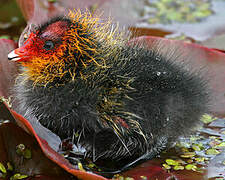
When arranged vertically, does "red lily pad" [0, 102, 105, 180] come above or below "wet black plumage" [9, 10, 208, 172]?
below

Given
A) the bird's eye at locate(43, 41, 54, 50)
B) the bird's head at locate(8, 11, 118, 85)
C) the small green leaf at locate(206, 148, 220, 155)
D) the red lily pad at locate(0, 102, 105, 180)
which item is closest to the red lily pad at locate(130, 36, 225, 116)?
the small green leaf at locate(206, 148, 220, 155)

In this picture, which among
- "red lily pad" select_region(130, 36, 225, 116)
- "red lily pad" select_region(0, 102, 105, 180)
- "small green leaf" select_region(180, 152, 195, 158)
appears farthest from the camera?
"red lily pad" select_region(130, 36, 225, 116)

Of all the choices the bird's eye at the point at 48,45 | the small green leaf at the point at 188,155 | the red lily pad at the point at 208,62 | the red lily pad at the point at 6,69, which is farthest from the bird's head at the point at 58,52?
the small green leaf at the point at 188,155

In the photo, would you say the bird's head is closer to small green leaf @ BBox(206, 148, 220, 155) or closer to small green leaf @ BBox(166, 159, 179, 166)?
small green leaf @ BBox(166, 159, 179, 166)

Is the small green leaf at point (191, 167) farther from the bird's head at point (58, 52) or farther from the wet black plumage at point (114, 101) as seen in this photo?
the bird's head at point (58, 52)

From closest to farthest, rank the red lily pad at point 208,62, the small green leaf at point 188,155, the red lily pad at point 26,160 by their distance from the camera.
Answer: the red lily pad at point 26,160 < the small green leaf at point 188,155 < the red lily pad at point 208,62

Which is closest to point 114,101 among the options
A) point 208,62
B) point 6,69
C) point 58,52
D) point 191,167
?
point 58,52

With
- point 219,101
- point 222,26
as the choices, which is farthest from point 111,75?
point 222,26

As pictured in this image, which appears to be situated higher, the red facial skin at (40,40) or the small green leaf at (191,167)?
the red facial skin at (40,40)

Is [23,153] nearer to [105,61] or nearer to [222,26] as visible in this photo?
[105,61]
